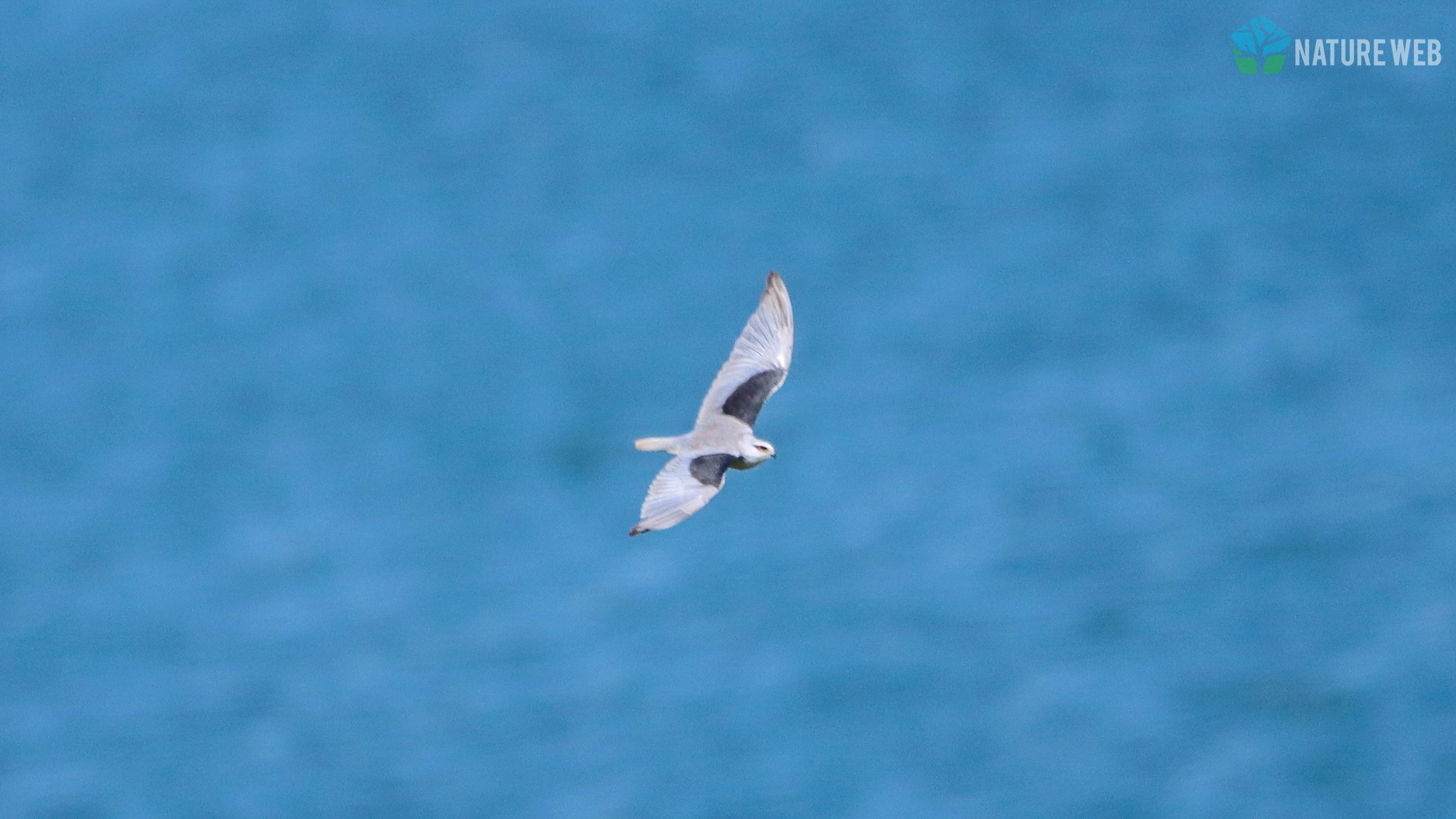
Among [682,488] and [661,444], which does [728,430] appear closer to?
[661,444]

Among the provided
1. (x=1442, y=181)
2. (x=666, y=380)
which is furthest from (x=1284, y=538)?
A: (x=666, y=380)

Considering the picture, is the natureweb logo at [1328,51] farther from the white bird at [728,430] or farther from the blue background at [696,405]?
the white bird at [728,430]

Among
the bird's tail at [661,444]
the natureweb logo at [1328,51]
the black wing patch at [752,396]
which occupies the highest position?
the natureweb logo at [1328,51]

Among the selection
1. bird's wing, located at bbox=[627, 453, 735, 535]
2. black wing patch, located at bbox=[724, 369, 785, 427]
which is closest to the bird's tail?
bird's wing, located at bbox=[627, 453, 735, 535]

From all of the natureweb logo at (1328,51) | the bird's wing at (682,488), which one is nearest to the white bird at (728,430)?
the bird's wing at (682,488)

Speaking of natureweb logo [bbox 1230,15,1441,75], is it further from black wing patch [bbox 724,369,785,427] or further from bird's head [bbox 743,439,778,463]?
bird's head [bbox 743,439,778,463]

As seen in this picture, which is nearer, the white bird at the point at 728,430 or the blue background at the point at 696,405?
the white bird at the point at 728,430

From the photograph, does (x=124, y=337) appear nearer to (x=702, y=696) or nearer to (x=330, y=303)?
(x=330, y=303)
